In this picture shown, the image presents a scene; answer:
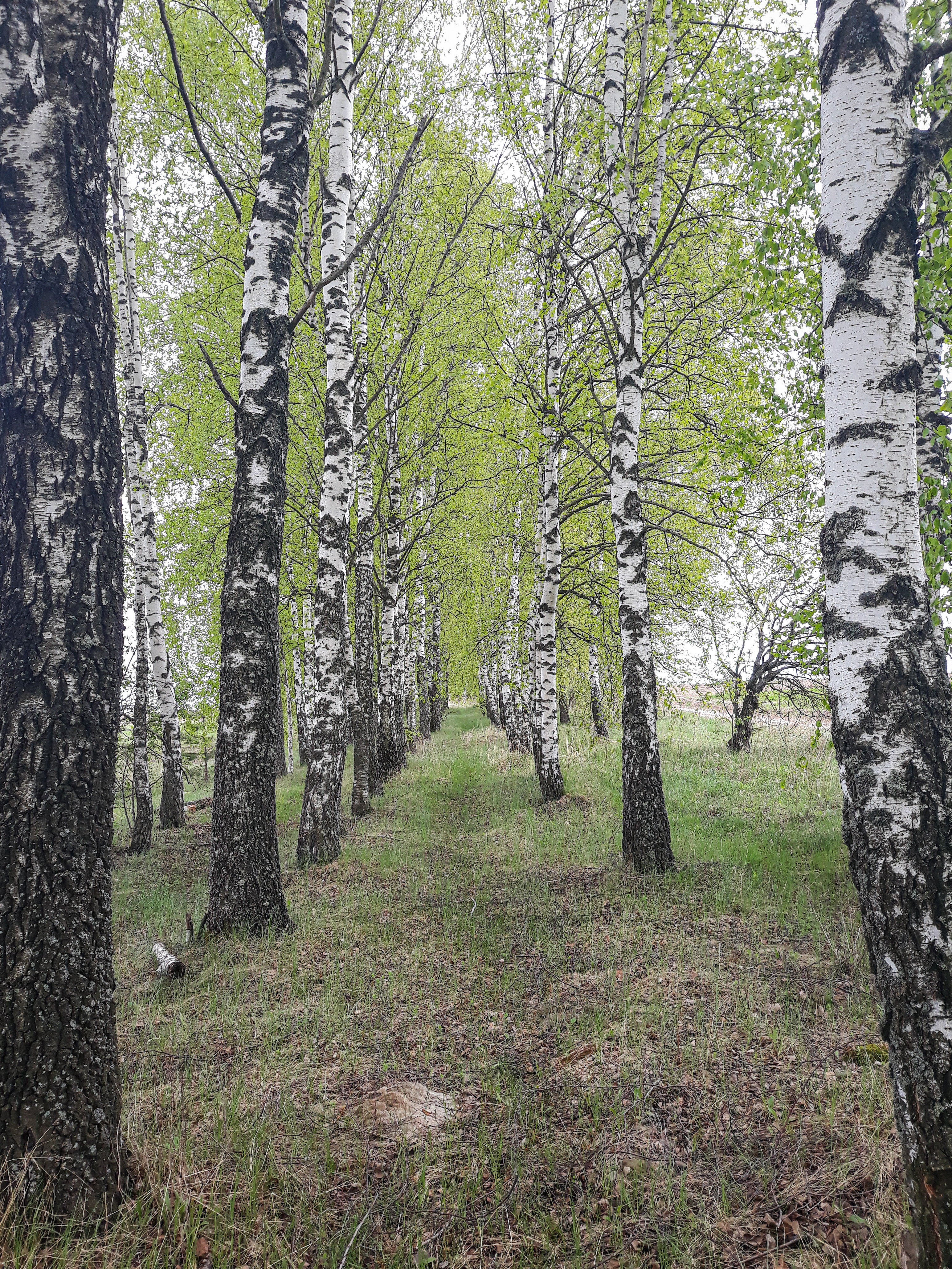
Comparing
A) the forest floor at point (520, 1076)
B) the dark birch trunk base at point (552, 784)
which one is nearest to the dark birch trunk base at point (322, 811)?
the forest floor at point (520, 1076)

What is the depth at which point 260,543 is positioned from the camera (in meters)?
5.08

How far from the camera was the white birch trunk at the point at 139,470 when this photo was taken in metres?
9.13

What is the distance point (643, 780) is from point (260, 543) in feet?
13.7

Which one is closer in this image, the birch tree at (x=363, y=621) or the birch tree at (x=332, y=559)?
the birch tree at (x=332, y=559)

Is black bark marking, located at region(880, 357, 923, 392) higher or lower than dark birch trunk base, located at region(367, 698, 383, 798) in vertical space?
higher

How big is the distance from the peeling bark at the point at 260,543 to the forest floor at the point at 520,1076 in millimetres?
514

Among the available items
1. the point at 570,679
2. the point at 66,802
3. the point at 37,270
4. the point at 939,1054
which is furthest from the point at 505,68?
the point at 570,679

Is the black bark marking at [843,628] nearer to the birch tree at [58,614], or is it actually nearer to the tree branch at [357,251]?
the birch tree at [58,614]

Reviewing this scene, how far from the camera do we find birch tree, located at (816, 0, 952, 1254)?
5.81 ft

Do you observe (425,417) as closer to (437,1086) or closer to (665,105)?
(665,105)

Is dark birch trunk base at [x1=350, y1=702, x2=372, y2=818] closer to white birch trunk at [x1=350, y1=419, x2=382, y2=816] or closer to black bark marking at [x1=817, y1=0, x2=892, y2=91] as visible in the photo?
white birch trunk at [x1=350, y1=419, x2=382, y2=816]

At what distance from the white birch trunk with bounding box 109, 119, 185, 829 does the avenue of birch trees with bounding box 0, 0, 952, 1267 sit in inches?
2.9

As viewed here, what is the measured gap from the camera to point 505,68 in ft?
27.1

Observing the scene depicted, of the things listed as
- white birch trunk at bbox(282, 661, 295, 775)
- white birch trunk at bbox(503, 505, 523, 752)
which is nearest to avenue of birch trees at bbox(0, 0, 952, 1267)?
white birch trunk at bbox(503, 505, 523, 752)
